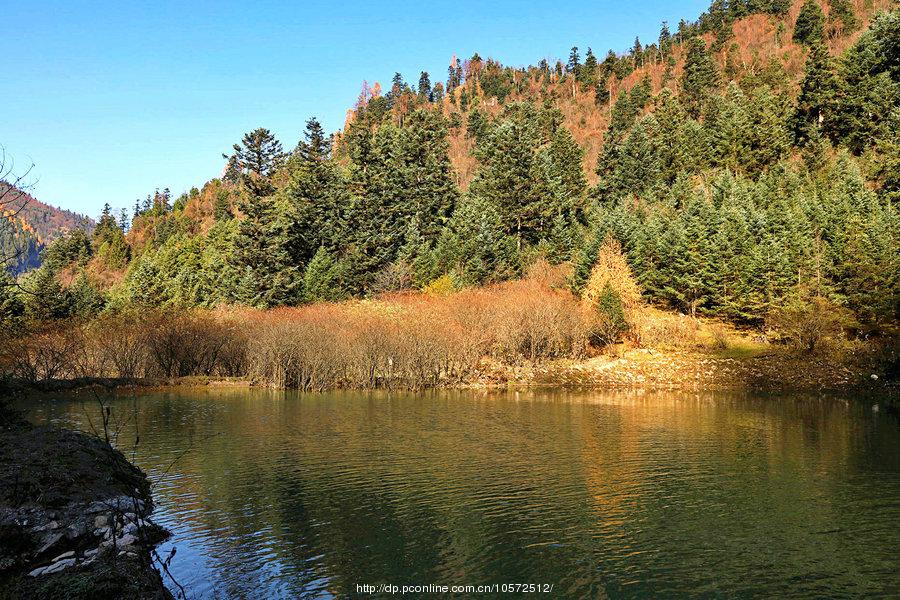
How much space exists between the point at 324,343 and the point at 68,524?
1739 inches

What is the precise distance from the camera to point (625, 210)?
263 feet

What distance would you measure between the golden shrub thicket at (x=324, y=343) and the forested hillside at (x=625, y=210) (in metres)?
8.87

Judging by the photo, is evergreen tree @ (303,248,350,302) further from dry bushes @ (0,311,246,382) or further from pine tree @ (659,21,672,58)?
pine tree @ (659,21,672,58)

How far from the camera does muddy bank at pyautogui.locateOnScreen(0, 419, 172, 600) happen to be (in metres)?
11.5

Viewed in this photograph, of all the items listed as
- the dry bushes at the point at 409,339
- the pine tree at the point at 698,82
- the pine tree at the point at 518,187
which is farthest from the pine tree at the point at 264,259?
the pine tree at the point at 698,82

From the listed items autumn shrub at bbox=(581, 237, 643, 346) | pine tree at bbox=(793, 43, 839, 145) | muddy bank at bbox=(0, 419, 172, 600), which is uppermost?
pine tree at bbox=(793, 43, 839, 145)

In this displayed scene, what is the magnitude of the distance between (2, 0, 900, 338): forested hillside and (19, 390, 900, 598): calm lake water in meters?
32.3

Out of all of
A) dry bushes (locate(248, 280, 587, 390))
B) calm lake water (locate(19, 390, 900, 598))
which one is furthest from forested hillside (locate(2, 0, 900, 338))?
calm lake water (locate(19, 390, 900, 598))

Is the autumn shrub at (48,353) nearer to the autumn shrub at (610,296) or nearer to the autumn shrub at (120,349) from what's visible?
the autumn shrub at (120,349)

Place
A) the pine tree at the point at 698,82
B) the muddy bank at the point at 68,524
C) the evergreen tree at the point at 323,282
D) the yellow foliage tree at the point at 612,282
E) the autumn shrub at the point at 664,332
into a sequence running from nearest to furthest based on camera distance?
the muddy bank at the point at 68,524, the autumn shrub at the point at 664,332, the yellow foliage tree at the point at 612,282, the evergreen tree at the point at 323,282, the pine tree at the point at 698,82

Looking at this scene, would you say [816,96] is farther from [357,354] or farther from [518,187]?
[357,354]

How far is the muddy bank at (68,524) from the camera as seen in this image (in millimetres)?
11547

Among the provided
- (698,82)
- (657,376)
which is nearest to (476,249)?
(657,376)

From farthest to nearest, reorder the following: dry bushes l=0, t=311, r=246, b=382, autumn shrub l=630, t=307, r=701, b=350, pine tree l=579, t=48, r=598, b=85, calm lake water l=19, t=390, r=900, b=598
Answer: pine tree l=579, t=48, r=598, b=85, autumn shrub l=630, t=307, r=701, b=350, dry bushes l=0, t=311, r=246, b=382, calm lake water l=19, t=390, r=900, b=598
